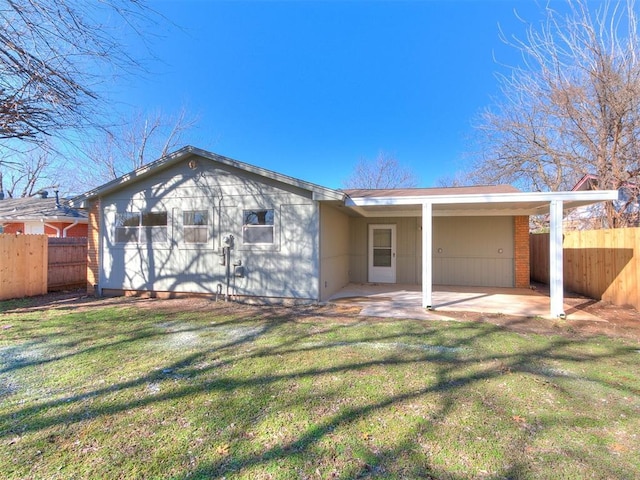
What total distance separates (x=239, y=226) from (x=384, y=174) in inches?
839

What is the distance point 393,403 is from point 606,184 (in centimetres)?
1207

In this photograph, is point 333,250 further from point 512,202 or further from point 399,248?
point 512,202

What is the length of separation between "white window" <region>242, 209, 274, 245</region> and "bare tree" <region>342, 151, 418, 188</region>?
20.4 meters

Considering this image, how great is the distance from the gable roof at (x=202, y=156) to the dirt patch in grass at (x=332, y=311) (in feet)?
8.33

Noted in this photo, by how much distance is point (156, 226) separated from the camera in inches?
339

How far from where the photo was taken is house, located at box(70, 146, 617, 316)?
7366 millimetres

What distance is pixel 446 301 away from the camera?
7.95 meters

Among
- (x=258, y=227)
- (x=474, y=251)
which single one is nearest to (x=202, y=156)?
(x=258, y=227)

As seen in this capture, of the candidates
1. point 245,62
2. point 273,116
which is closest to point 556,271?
point 245,62

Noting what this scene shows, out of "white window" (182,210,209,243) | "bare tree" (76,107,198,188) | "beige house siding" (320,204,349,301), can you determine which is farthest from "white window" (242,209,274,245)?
"bare tree" (76,107,198,188)

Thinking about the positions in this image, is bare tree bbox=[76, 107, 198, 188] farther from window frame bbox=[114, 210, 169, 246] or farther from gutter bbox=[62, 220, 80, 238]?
window frame bbox=[114, 210, 169, 246]

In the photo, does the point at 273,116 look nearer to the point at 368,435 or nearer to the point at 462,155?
the point at 462,155

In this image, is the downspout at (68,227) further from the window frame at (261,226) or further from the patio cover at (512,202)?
the patio cover at (512,202)

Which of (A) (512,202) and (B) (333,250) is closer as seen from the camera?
(A) (512,202)
